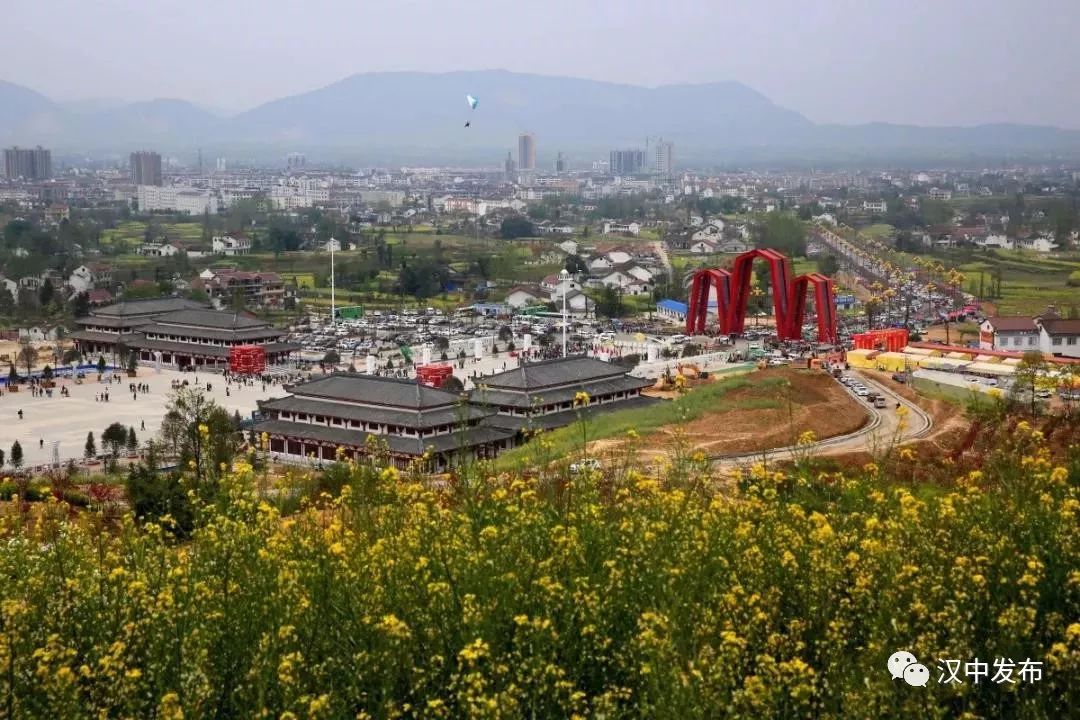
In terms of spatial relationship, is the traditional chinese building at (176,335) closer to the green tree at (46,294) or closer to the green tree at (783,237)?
the green tree at (46,294)

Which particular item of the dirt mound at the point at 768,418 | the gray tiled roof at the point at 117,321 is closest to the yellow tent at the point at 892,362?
the dirt mound at the point at 768,418

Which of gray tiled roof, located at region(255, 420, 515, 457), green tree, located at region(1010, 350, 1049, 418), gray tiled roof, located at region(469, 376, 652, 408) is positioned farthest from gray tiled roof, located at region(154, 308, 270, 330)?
green tree, located at region(1010, 350, 1049, 418)

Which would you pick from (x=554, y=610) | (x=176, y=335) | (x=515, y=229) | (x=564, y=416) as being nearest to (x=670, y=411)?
(x=564, y=416)

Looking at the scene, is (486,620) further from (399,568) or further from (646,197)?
(646,197)

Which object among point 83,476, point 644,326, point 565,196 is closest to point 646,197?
point 565,196

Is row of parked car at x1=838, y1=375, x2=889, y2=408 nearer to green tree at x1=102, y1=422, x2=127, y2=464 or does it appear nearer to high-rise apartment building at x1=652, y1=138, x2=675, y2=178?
green tree at x1=102, y1=422, x2=127, y2=464

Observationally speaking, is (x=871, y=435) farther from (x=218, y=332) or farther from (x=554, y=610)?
(x=218, y=332)
